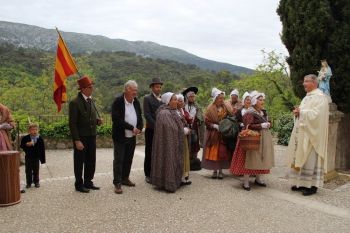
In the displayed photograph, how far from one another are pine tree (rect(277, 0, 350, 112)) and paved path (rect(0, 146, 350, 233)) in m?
2.63

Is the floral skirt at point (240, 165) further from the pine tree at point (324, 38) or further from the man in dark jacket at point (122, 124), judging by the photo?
the pine tree at point (324, 38)

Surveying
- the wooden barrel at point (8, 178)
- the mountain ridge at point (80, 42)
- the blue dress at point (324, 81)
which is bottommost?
the wooden barrel at point (8, 178)

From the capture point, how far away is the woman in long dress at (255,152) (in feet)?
20.5

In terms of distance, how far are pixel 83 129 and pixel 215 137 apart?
2.54m

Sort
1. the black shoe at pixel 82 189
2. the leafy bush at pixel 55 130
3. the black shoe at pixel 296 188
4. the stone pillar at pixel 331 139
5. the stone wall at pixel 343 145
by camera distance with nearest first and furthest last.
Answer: the black shoe at pixel 82 189, the black shoe at pixel 296 188, the stone pillar at pixel 331 139, the stone wall at pixel 343 145, the leafy bush at pixel 55 130

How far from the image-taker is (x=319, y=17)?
8047 mm

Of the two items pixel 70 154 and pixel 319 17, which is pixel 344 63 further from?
pixel 70 154

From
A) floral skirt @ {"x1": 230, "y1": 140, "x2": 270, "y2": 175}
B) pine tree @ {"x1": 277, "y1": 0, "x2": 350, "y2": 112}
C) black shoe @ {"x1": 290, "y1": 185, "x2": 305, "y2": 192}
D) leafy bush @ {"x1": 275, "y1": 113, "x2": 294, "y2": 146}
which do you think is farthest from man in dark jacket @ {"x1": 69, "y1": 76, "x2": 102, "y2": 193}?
leafy bush @ {"x1": 275, "y1": 113, "x2": 294, "y2": 146}

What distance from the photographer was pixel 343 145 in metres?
8.73

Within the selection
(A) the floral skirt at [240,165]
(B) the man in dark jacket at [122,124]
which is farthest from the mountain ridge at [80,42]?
(B) the man in dark jacket at [122,124]

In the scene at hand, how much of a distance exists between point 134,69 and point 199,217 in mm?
48005

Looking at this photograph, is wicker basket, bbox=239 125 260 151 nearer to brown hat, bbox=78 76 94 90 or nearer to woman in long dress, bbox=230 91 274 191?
woman in long dress, bbox=230 91 274 191

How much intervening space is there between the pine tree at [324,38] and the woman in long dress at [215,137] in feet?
9.21

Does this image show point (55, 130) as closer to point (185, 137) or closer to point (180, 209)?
point (185, 137)
